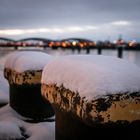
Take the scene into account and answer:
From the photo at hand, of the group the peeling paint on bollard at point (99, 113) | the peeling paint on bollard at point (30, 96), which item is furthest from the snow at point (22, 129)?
the peeling paint on bollard at point (99, 113)

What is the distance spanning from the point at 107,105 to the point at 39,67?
1827mm

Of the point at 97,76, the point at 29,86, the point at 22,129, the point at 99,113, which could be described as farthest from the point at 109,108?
the point at 29,86

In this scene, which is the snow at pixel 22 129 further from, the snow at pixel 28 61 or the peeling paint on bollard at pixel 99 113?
the peeling paint on bollard at pixel 99 113

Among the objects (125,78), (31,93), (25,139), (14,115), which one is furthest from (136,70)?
(14,115)

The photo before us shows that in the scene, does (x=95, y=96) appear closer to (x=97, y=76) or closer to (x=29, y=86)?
(x=97, y=76)

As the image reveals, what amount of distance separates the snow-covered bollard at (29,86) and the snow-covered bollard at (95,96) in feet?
3.52

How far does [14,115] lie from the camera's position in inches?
154

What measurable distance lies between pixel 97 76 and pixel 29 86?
1764mm

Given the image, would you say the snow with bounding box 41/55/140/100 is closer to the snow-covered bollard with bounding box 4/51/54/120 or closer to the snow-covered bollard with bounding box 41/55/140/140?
the snow-covered bollard with bounding box 41/55/140/140

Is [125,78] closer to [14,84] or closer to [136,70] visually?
[136,70]

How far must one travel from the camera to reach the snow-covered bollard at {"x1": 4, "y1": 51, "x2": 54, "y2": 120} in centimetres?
365

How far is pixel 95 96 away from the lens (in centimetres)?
199

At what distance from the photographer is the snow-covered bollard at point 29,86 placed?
3648 mm

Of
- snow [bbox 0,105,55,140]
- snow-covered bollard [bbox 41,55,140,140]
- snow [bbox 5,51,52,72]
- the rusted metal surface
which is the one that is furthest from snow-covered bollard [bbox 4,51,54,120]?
the rusted metal surface
